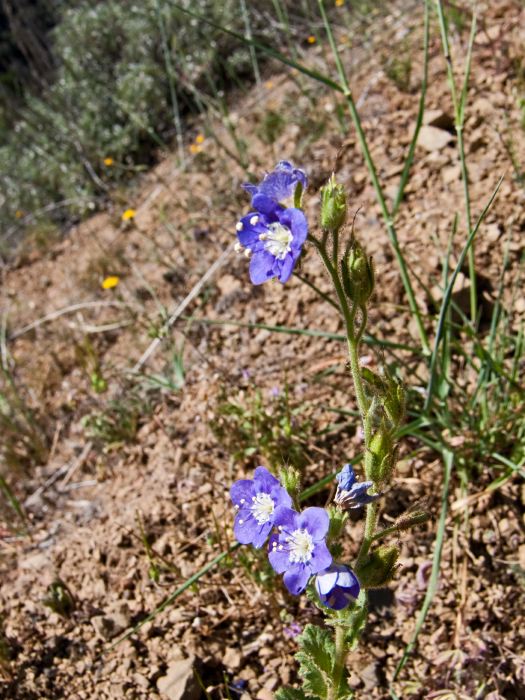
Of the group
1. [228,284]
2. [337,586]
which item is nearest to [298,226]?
[337,586]

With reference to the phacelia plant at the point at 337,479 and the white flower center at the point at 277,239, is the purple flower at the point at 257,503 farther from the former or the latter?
the white flower center at the point at 277,239

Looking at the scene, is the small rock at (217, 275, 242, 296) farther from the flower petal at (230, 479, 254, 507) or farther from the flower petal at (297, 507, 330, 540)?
the flower petal at (297, 507, 330, 540)

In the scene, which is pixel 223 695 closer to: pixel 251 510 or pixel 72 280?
pixel 251 510

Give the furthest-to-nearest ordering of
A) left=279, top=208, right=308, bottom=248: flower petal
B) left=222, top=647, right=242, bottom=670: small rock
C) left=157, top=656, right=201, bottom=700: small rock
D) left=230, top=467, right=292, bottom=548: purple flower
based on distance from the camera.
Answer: left=222, top=647, right=242, bottom=670: small rock, left=157, top=656, right=201, bottom=700: small rock, left=230, top=467, right=292, bottom=548: purple flower, left=279, top=208, right=308, bottom=248: flower petal

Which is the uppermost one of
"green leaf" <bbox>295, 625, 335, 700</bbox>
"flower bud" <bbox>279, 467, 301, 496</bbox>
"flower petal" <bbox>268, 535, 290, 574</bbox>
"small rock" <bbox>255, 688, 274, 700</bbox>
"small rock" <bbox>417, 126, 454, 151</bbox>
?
"flower bud" <bbox>279, 467, 301, 496</bbox>

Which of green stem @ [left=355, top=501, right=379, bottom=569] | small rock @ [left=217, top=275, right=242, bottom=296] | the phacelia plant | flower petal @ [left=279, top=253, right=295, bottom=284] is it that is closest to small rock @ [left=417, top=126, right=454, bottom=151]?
small rock @ [left=217, top=275, right=242, bottom=296]

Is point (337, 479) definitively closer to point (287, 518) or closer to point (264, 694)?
point (287, 518)
